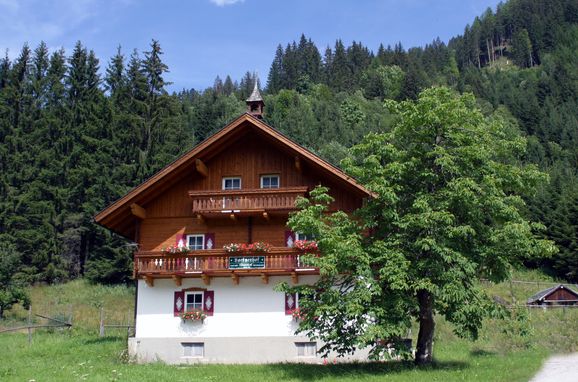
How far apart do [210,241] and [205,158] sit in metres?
3.62

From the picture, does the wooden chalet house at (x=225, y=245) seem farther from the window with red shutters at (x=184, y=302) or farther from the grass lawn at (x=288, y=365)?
the grass lawn at (x=288, y=365)

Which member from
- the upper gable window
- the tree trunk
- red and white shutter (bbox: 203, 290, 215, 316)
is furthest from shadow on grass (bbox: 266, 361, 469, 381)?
the upper gable window

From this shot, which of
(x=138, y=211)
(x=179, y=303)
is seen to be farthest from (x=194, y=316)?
(x=138, y=211)

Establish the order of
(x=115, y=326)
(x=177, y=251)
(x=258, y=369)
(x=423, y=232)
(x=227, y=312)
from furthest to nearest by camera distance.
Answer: (x=115, y=326)
(x=227, y=312)
(x=177, y=251)
(x=258, y=369)
(x=423, y=232)

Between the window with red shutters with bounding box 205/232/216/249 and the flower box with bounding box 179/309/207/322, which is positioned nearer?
the flower box with bounding box 179/309/207/322

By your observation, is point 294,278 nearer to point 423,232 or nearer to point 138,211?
point 423,232

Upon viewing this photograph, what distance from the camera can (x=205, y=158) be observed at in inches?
1161

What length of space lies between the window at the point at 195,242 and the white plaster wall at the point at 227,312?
62.8 inches

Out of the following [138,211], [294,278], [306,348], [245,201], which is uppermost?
[245,201]

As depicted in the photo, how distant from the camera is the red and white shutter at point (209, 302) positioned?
27.7 metres

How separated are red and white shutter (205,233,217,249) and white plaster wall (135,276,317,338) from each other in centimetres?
158

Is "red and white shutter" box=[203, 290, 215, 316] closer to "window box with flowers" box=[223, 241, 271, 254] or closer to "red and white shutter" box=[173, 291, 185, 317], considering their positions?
"red and white shutter" box=[173, 291, 185, 317]

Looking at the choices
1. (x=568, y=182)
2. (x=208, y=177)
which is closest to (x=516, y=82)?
(x=568, y=182)

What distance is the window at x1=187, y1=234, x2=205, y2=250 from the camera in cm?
2908
